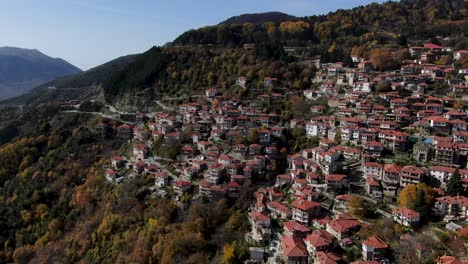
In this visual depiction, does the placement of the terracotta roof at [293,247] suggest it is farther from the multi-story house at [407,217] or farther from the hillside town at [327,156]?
the multi-story house at [407,217]

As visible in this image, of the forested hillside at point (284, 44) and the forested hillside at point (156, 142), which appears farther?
the forested hillside at point (284, 44)

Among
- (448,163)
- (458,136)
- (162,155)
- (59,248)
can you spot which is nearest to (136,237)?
(59,248)

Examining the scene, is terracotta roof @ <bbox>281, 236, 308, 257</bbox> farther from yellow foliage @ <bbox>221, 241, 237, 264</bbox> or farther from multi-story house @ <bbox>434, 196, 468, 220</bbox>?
multi-story house @ <bbox>434, 196, 468, 220</bbox>

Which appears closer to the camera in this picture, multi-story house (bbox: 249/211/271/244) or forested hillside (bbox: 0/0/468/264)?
multi-story house (bbox: 249/211/271/244)

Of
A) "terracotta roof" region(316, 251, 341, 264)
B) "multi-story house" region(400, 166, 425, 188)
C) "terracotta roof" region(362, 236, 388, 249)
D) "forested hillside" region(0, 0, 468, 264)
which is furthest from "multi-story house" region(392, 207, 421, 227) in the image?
"terracotta roof" region(316, 251, 341, 264)

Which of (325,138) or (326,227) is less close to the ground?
(325,138)

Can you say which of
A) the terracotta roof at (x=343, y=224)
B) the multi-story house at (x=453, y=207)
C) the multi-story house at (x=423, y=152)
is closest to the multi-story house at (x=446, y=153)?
the multi-story house at (x=423, y=152)

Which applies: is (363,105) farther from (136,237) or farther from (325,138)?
(136,237)
